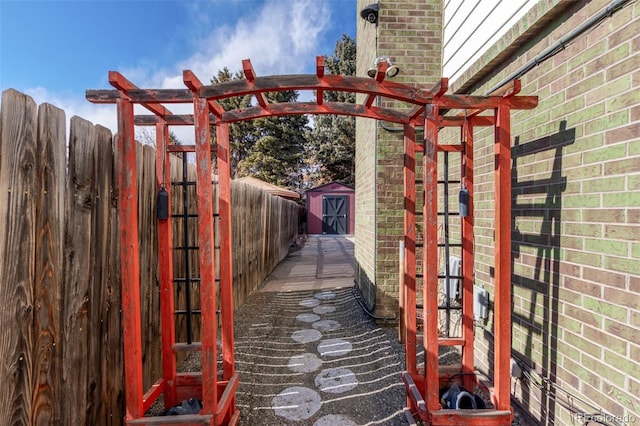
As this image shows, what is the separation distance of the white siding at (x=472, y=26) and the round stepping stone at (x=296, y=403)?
330 cm

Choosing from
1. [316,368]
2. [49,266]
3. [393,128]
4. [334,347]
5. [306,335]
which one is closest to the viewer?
[49,266]

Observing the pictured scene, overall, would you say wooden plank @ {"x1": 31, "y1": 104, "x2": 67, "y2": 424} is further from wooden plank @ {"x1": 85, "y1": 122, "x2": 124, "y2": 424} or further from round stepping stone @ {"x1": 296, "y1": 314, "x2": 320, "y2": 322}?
round stepping stone @ {"x1": 296, "y1": 314, "x2": 320, "y2": 322}

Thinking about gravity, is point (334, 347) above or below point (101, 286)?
below

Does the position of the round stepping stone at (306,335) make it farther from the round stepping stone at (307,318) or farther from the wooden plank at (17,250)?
the wooden plank at (17,250)

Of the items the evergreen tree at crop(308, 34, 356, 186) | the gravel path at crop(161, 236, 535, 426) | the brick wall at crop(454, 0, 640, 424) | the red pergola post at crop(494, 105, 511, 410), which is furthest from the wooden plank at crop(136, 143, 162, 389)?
the evergreen tree at crop(308, 34, 356, 186)

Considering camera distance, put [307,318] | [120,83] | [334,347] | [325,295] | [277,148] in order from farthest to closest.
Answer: [277,148] < [325,295] < [307,318] < [334,347] < [120,83]

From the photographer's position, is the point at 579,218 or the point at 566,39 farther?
the point at 566,39

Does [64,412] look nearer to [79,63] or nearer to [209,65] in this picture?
[79,63]

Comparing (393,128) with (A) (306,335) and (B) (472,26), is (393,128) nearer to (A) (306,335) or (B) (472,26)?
(B) (472,26)

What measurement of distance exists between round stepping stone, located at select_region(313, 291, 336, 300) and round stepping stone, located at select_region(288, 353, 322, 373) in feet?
6.78

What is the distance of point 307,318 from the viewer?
14.0ft

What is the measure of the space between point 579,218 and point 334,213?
16.5 metres

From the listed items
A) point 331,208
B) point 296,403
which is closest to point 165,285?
point 296,403

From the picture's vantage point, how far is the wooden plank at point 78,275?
1559 millimetres
